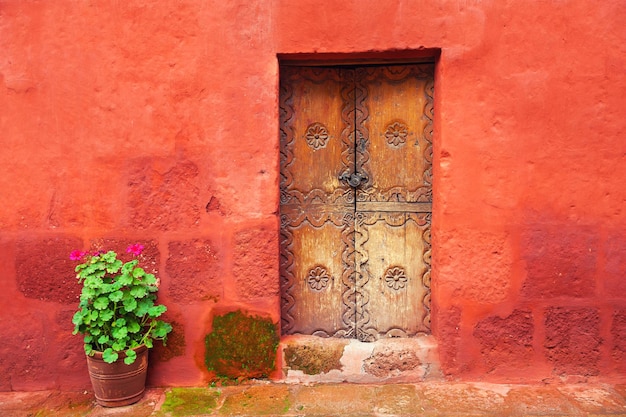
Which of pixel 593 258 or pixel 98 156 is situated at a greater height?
pixel 98 156

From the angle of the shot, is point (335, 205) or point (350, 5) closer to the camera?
point (350, 5)

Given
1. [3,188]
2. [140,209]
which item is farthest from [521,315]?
[3,188]

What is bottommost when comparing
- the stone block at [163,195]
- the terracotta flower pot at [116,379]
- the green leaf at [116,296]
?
the terracotta flower pot at [116,379]

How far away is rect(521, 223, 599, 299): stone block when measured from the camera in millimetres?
2967

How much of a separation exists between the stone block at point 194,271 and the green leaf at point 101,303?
0.39 metres

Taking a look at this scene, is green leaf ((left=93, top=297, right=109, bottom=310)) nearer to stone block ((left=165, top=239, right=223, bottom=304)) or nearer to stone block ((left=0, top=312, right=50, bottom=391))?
stone block ((left=165, top=239, right=223, bottom=304))

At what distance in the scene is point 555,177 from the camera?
295 centimetres

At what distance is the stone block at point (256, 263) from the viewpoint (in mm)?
3039

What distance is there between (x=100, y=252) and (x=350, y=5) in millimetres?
2041

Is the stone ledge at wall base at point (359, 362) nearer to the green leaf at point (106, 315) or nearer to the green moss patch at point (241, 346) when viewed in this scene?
the green moss patch at point (241, 346)

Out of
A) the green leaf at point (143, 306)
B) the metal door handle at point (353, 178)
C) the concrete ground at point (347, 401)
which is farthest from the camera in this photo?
the metal door handle at point (353, 178)

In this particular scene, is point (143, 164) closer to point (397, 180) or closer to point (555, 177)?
point (397, 180)

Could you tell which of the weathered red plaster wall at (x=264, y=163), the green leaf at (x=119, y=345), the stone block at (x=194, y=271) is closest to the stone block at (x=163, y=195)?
the weathered red plaster wall at (x=264, y=163)

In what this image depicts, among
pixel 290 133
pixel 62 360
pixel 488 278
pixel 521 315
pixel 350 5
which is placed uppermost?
pixel 350 5
